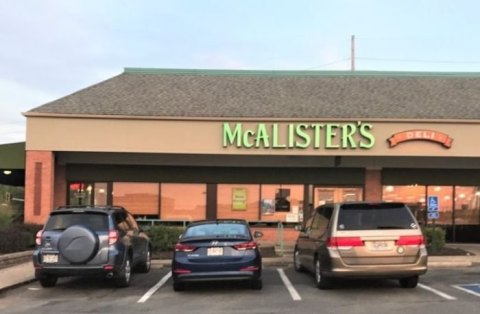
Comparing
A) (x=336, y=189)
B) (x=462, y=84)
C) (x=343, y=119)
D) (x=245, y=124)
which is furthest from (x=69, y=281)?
(x=462, y=84)

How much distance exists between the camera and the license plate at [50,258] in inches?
472

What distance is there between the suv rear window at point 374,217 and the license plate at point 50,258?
217 inches

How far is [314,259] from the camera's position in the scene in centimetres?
1255

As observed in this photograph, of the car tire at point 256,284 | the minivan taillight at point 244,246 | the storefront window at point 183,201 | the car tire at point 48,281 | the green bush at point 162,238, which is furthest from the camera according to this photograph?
the storefront window at point 183,201

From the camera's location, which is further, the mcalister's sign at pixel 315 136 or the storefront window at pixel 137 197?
the storefront window at pixel 137 197

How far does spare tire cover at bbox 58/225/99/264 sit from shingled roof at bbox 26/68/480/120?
33.4 feet

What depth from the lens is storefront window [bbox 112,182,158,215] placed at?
24297mm

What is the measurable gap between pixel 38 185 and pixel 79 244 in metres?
10.4

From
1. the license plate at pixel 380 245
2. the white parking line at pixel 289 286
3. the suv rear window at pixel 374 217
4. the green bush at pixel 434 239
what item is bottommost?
the white parking line at pixel 289 286

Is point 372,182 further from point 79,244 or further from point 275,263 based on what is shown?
point 79,244

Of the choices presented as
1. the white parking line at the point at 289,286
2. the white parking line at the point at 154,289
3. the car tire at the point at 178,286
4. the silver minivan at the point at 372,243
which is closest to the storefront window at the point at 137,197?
the white parking line at the point at 154,289

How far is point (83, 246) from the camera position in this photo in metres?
11.8

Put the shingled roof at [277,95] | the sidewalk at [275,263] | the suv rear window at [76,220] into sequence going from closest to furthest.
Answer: the suv rear window at [76,220], the sidewalk at [275,263], the shingled roof at [277,95]

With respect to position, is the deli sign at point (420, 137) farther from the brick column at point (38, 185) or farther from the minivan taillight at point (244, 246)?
the brick column at point (38, 185)
